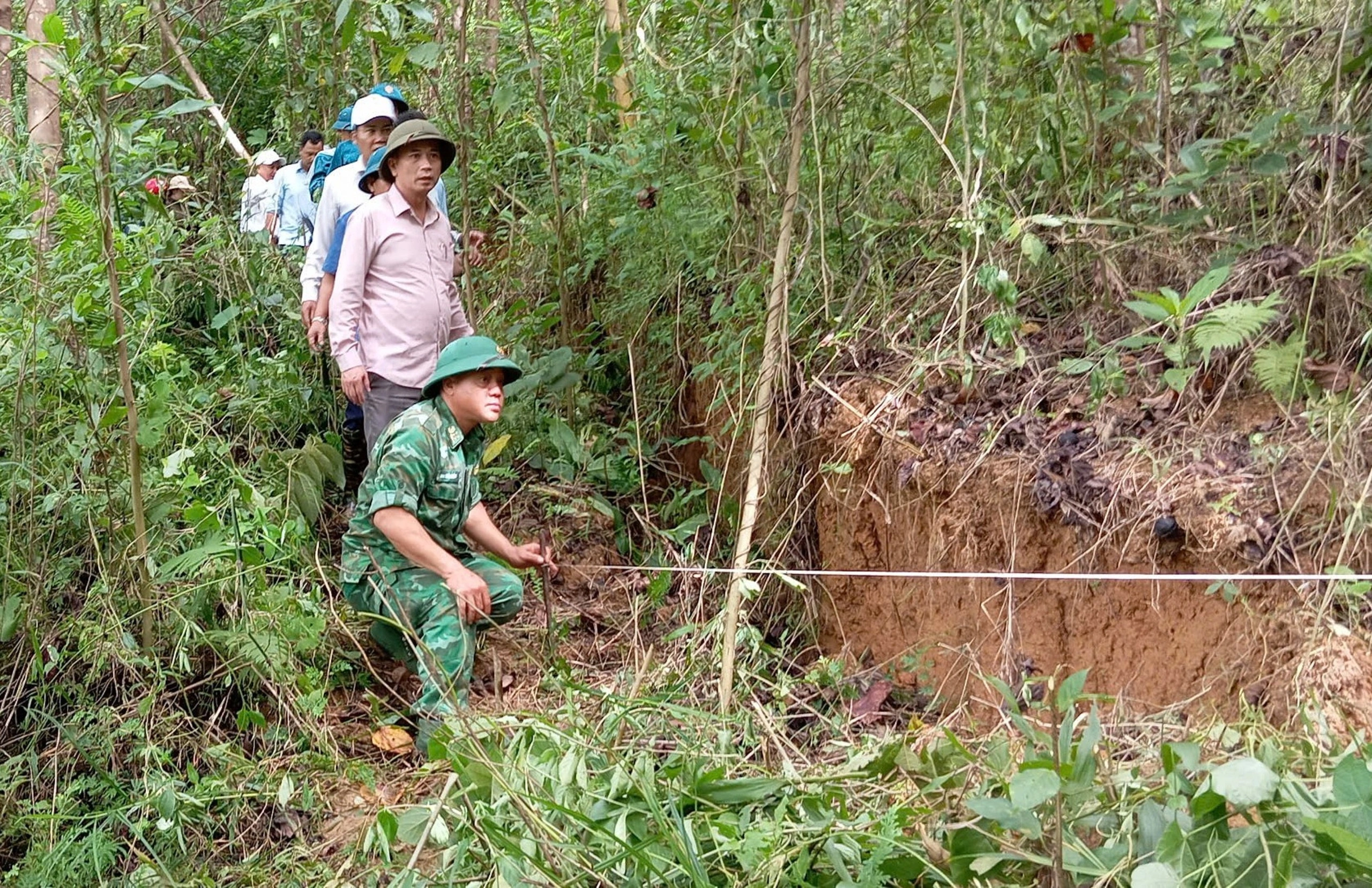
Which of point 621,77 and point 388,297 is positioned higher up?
point 621,77

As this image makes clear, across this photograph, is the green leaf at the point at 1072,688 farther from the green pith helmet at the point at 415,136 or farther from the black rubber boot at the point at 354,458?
the black rubber boot at the point at 354,458

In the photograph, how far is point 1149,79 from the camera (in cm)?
471

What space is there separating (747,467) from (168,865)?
2.30m

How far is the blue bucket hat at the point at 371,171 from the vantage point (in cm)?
508

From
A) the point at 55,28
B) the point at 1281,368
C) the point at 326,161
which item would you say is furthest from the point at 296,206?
the point at 1281,368

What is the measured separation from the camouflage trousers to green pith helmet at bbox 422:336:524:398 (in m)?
0.63

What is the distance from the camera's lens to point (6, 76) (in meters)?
8.95

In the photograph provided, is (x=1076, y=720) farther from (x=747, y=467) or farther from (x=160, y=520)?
(x=160, y=520)

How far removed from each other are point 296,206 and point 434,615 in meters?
3.42

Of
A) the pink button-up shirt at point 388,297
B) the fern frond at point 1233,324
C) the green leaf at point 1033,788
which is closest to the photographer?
the green leaf at point 1033,788

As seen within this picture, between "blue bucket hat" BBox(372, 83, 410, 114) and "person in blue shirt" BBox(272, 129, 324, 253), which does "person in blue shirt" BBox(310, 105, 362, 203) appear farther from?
"blue bucket hat" BBox(372, 83, 410, 114)

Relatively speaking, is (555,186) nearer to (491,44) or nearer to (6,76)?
(491,44)

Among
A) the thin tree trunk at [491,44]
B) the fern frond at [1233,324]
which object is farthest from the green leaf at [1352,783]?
the thin tree trunk at [491,44]

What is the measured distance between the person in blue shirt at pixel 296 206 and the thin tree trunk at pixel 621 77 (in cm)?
153
